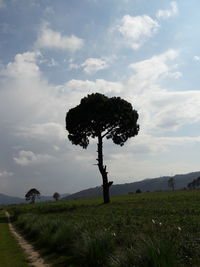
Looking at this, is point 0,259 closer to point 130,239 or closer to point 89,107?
point 130,239

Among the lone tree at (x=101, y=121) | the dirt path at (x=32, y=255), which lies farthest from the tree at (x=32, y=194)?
the dirt path at (x=32, y=255)

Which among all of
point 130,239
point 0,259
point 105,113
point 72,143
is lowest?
point 0,259

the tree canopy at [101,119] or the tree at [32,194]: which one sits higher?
the tree canopy at [101,119]

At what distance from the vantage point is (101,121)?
4506 centimetres

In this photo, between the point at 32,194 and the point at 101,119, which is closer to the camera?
the point at 101,119

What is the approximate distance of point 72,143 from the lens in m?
47.3

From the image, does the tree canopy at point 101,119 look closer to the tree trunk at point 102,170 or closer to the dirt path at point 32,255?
the tree trunk at point 102,170

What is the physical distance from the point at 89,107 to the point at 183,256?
35.5 m

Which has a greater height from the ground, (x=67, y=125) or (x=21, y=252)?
(x=67, y=125)

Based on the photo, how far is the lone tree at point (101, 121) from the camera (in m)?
44.5

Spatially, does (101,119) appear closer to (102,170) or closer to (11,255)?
(102,170)

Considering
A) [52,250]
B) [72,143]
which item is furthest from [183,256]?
[72,143]

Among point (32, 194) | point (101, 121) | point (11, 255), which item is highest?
point (101, 121)

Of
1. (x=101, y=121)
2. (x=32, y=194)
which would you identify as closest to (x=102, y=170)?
(x=101, y=121)
